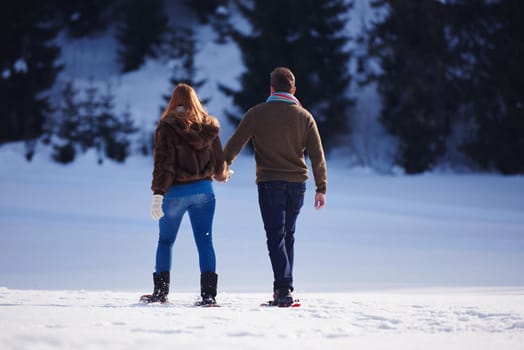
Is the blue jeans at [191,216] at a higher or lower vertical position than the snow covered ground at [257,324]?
higher

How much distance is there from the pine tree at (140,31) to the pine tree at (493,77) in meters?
20.5

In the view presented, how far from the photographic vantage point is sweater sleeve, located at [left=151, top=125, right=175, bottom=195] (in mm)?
5535

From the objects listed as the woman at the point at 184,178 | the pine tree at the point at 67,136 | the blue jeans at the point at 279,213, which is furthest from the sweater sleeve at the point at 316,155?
the pine tree at the point at 67,136

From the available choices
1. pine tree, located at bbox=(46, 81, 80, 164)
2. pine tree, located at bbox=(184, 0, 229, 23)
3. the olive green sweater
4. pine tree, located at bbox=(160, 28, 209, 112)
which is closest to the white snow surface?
the olive green sweater

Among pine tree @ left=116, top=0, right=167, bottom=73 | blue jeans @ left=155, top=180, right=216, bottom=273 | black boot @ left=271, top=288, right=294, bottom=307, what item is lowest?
black boot @ left=271, top=288, right=294, bottom=307

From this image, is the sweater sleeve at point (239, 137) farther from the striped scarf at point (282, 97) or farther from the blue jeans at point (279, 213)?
the blue jeans at point (279, 213)

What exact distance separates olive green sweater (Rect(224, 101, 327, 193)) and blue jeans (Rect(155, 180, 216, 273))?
53 centimetres

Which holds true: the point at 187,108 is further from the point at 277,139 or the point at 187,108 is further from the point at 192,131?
the point at 277,139

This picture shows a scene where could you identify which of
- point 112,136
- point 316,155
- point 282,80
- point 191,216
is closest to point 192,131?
point 191,216

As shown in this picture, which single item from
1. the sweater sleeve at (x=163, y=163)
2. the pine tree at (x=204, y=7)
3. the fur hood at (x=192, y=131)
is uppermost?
the pine tree at (x=204, y=7)

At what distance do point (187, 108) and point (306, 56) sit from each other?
74.3ft

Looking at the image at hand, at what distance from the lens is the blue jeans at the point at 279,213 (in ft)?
19.1

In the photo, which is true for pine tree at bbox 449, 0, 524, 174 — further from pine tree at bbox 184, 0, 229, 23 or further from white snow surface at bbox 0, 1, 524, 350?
pine tree at bbox 184, 0, 229, 23

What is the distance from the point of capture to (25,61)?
31750 mm
